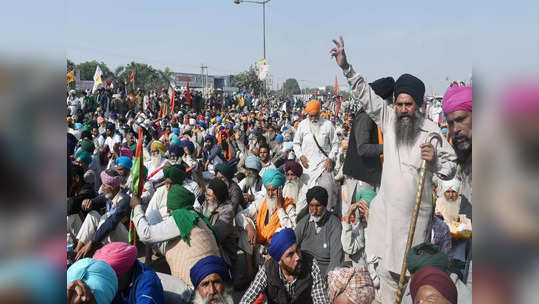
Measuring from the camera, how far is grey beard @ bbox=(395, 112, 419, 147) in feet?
9.14

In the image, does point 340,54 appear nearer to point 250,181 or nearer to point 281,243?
point 281,243

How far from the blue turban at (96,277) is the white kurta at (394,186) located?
5.54 ft

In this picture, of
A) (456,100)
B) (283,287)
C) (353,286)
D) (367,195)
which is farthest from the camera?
(367,195)

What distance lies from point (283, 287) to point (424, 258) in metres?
0.99

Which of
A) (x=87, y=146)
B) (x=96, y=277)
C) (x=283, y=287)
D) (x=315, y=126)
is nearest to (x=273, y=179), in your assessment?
(x=315, y=126)

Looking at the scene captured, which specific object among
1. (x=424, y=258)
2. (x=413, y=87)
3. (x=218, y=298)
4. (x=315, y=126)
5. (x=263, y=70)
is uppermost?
(x=263, y=70)

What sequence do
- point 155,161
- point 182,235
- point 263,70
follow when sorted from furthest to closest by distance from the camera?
point 263,70
point 155,161
point 182,235

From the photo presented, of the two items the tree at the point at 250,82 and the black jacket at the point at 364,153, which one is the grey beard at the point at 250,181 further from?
the tree at the point at 250,82

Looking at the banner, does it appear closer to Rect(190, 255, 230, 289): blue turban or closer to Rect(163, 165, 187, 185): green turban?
Rect(163, 165, 187, 185): green turban

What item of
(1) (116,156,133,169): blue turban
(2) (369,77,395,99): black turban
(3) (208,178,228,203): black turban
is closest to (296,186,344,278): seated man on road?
(3) (208,178,228,203): black turban

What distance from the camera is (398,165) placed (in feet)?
9.37
